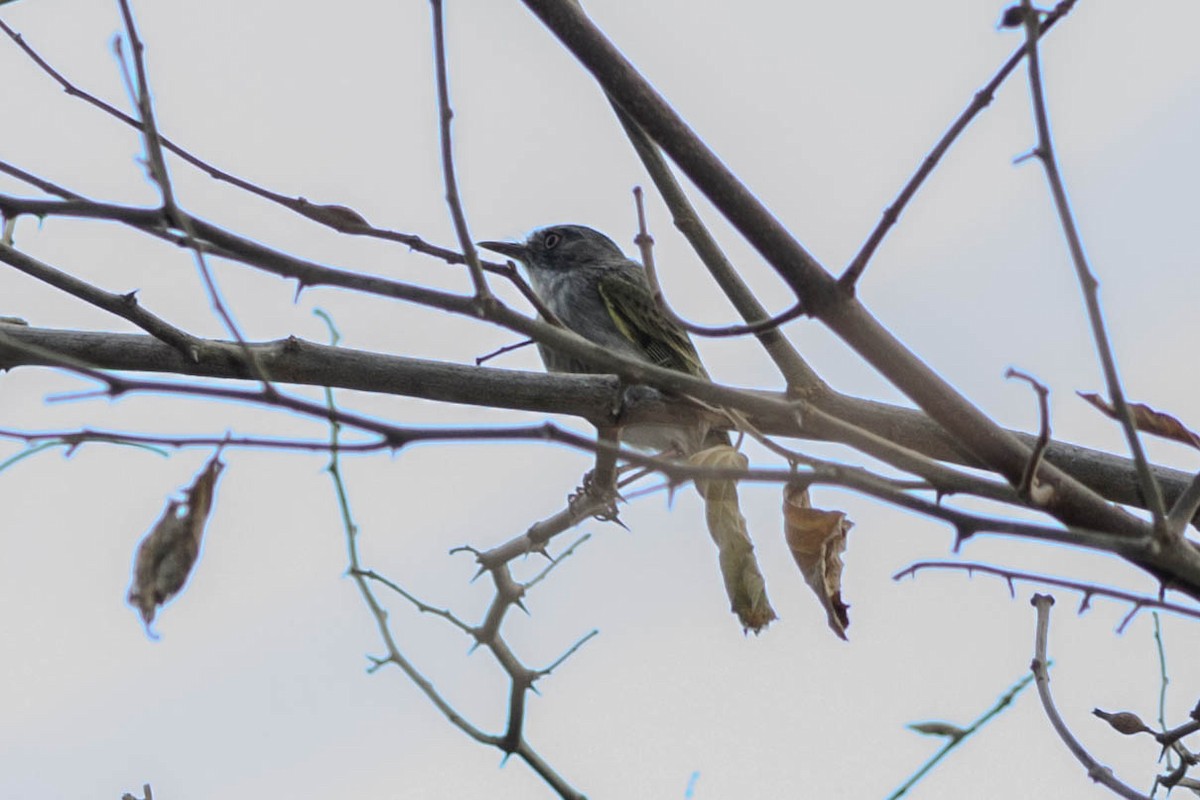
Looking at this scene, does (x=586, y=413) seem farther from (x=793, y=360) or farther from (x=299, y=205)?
(x=299, y=205)

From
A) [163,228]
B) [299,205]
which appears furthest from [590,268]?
[163,228]

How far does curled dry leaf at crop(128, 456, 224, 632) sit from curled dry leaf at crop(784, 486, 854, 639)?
5.22 feet

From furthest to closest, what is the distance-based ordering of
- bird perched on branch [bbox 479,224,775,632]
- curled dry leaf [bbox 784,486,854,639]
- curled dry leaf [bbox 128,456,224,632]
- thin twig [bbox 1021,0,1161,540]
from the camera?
bird perched on branch [bbox 479,224,775,632], curled dry leaf [bbox 784,486,854,639], curled dry leaf [bbox 128,456,224,632], thin twig [bbox 1021,0,1161,540]

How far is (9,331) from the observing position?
4289 mm

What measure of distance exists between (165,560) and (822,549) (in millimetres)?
1721

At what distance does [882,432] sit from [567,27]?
6.10ft

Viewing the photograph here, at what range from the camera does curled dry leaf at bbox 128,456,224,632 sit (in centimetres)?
303

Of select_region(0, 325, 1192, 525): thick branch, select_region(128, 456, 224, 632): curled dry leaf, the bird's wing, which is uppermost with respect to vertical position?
the bird's wing

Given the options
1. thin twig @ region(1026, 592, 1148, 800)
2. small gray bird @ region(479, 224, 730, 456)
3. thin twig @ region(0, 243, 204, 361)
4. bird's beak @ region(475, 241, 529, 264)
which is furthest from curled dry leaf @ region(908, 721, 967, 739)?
bird's beak @ region(475, 241, 529, 264)

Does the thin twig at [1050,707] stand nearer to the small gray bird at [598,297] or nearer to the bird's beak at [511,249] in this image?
the small gray bird at [598,297]

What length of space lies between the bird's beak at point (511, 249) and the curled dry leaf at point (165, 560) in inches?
277

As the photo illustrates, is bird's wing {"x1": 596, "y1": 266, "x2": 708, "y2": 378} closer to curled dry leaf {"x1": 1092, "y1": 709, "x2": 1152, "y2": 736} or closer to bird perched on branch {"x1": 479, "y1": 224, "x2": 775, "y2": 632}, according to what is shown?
bird perched on branch {"x1": 479, "y1": 224, "x2": 775, "y2": 632}

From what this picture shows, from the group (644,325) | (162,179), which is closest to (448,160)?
(162,179)

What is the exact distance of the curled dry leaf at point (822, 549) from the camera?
3.78m
